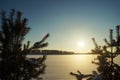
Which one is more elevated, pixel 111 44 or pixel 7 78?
pixel 111 44

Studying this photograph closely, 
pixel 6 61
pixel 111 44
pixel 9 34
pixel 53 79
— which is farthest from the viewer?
pixel 53 79

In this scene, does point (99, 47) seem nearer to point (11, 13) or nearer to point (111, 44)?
point (111, 44)

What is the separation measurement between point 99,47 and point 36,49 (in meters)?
2.88

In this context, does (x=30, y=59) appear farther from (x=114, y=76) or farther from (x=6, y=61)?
(x=114, y=76)

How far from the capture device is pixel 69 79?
4247 inches

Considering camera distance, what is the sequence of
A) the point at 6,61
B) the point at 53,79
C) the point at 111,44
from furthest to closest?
the point at 53,79, the point at 111,44, the point at 6,61

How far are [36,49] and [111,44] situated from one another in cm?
321

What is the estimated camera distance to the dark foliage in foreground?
9852 millimetres

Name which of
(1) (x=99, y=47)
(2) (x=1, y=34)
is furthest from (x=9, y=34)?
(1) (x=99, y=47)

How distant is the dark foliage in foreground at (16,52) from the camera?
9852 mm

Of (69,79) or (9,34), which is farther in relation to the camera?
(69,79)

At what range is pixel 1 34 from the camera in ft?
34.2

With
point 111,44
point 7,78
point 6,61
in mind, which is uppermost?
point 111,44

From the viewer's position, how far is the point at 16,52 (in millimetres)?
10102
